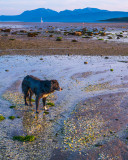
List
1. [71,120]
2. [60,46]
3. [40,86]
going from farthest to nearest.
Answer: [60,46]
[71,120]
[40,86]

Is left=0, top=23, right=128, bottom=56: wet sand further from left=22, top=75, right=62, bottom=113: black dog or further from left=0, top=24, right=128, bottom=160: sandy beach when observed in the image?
left=22, top=75, right=62, bottom=113: black dog

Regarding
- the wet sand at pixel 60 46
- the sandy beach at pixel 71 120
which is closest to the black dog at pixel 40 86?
the sandy beach at pixel 71 120

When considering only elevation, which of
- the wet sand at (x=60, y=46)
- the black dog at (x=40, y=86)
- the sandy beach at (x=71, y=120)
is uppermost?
the wet sand at (x=60, y=46)

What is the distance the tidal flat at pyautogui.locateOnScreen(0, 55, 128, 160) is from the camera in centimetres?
637

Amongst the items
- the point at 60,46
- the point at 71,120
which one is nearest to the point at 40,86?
the point at 71,120

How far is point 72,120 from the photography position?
27.3ft

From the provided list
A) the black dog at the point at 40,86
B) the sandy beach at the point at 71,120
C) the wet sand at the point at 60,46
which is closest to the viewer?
the sandy beach at the point at 71,120

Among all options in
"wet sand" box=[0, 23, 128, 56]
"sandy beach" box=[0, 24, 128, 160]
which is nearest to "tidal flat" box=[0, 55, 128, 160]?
"sandy beach" box=[0, 24, 128, 160]

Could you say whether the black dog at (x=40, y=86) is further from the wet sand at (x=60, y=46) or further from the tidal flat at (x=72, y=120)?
the wet sand at (x=60, y=46)

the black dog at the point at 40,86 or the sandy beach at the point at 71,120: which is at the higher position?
the black dog at the point at 40,86

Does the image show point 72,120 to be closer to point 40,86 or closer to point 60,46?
point 40,86

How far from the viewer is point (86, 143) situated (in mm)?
6762

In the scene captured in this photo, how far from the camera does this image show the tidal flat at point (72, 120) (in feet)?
20.9

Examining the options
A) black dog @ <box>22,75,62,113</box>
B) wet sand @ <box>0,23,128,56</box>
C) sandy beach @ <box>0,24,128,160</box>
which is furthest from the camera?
wet sand @ <box>0,23,128,56</box>
